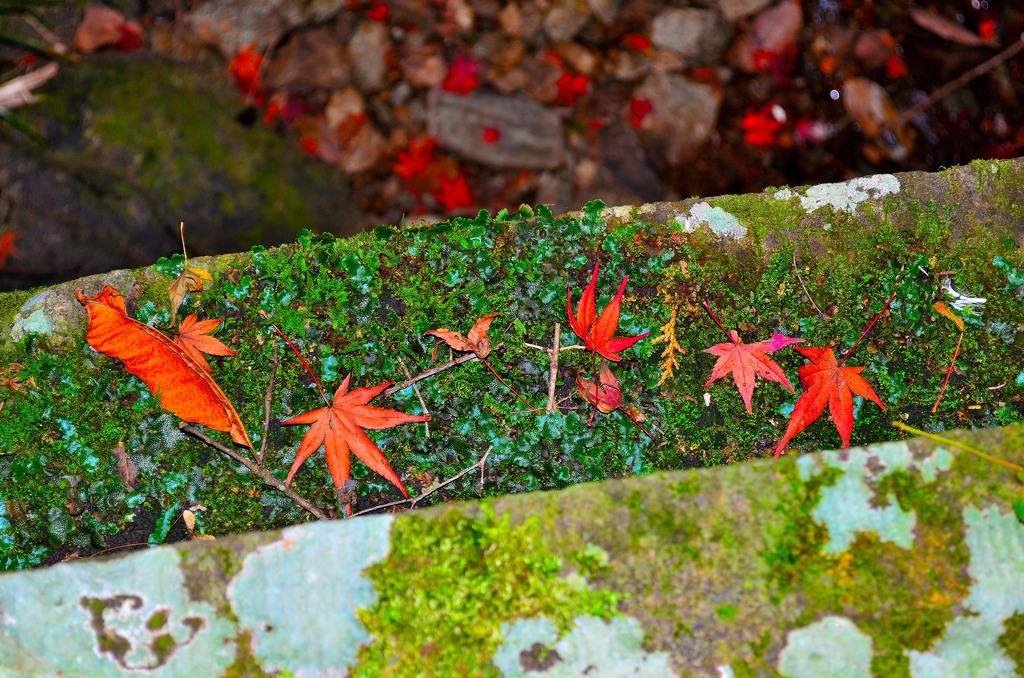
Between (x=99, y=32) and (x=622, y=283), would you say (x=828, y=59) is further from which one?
(x=99, y=32)

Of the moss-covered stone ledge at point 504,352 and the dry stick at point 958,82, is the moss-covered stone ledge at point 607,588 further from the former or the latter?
the dry stick at point 958,82

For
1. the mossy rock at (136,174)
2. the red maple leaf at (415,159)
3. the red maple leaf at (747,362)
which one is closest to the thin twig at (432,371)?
the red maple leaf at (747,362)

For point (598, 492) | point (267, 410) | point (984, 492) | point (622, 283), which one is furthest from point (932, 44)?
point (267, 410)

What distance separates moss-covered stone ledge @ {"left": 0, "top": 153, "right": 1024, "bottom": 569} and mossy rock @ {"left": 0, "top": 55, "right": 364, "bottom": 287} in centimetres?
102

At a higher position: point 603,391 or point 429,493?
point 603,391

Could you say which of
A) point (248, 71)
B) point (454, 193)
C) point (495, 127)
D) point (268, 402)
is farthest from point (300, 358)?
point (248, 71)

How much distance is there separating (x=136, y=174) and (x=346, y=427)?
183 centimetres

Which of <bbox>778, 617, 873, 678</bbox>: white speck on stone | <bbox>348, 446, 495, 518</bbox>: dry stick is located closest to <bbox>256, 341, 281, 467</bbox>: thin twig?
<bbox>348, 446, 495, 518</bbox>: dry stick

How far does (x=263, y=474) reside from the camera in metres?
1.80

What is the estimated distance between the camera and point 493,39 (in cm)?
344

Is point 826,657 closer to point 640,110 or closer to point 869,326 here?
point 869,326

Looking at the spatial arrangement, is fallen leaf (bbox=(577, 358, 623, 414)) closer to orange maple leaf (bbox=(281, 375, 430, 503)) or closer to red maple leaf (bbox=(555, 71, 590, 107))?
orange maple leaf (bbox=(281, 375, 430, 503))

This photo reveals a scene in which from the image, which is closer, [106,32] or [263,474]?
[263,474]

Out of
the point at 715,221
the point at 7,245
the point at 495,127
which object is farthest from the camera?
the point at 495,127
